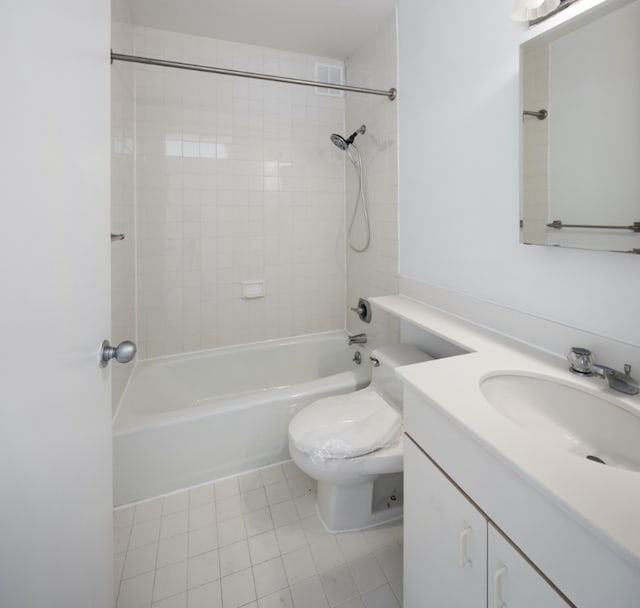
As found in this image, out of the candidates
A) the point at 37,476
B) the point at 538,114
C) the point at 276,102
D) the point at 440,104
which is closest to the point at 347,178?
the point at 276,102

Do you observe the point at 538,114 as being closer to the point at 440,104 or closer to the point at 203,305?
the point at 440,104

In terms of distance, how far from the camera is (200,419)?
1.64 metres

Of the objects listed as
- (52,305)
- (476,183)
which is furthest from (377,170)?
(52,305)

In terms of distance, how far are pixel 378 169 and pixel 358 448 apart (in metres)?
Answer: 1.57

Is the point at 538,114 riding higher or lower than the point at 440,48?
lower

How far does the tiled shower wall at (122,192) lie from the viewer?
1.62 meters

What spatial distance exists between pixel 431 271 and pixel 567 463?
1.14 meters

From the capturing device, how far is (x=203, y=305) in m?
2.31

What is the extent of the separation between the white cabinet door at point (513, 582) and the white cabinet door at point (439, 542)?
0.02 m

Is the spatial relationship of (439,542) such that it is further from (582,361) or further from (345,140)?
(345,140)

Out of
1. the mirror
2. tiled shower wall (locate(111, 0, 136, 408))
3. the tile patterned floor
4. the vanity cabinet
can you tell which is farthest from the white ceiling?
the tile patterned floor

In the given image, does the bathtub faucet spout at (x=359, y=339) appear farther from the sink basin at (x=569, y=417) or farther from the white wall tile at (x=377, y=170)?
the sink basin at (x=569, y=417)

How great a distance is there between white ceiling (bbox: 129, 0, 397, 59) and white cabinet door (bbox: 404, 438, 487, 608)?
7.05ft

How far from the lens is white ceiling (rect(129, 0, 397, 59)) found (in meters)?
1.79
